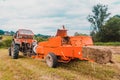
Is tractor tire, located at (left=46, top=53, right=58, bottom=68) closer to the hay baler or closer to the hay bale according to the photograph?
the hay baler

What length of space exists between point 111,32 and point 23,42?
47.8 m

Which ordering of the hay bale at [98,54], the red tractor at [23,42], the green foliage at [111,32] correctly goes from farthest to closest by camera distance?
the green foliage at [111,32] → the red tractor at [23,42] → the hay bale at [98,54]

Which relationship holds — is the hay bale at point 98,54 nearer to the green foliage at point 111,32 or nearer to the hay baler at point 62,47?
the hay baler at point 62,47

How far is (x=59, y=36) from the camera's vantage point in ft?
42.0

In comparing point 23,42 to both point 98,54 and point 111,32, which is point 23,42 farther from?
point 111,32

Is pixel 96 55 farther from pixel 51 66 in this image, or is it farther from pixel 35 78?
pixel 51 66

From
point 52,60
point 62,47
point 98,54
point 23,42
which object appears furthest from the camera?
point 23,42

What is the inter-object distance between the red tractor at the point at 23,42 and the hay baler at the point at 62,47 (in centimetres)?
373

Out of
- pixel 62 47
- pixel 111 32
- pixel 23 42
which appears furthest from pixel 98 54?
pixel 111 32

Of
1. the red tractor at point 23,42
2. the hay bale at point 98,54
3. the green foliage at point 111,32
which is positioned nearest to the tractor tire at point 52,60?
the hay bale at point 98,54

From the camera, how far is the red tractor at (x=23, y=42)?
17594mm

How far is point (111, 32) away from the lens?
208 ft

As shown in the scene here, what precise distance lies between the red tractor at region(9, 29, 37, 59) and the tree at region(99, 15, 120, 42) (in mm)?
46664

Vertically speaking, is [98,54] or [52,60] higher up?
[98,54]
